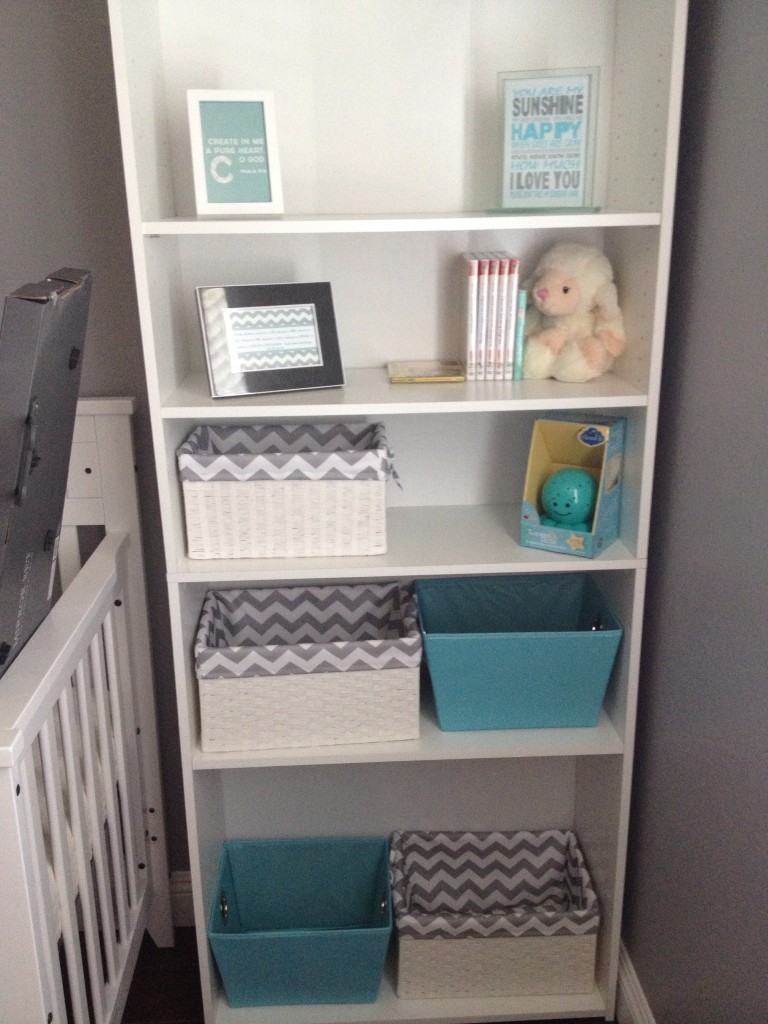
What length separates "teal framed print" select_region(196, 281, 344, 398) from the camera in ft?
5.03

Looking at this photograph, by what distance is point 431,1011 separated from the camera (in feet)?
5.87

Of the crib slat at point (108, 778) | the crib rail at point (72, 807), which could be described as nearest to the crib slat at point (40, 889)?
the crib rail at point (72, 807)

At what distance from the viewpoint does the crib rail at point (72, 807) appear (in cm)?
110

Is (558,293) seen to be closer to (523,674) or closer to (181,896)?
(523,674)

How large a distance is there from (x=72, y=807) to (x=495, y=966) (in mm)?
898

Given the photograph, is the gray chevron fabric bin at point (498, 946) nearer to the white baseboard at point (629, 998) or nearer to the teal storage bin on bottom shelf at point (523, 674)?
the white baseboard at point (629, 998)

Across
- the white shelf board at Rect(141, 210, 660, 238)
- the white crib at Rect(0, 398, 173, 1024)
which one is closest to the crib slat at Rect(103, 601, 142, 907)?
the white crib at Rect(0, 398, 173, 1024)

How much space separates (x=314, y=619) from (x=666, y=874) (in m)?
0.78

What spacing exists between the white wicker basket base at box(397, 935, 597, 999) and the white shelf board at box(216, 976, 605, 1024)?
14 millimetres

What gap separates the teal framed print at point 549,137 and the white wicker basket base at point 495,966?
132 cm

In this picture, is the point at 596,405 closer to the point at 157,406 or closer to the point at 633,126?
the point at 633,126

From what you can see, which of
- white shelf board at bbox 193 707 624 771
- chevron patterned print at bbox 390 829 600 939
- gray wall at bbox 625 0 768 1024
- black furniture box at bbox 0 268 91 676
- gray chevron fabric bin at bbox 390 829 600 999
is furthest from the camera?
chevron patterned print at bbox 390 829 600 939

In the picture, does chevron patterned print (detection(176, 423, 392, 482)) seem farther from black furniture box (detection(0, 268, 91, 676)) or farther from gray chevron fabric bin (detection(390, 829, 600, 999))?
gray chevron fabric bin (detection(390, 829, 600, 999))

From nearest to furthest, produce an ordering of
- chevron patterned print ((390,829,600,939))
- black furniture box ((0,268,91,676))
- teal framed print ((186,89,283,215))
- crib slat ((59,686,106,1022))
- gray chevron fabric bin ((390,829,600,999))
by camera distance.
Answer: black furniture box ((0,268,91,676))
crib slat ((59,686,106,1022))
teal framed print ((186,89,283,215))
gray chevron fabric bin ((390,829,600,999))
chevron patterned print ((390,829,600,939))
